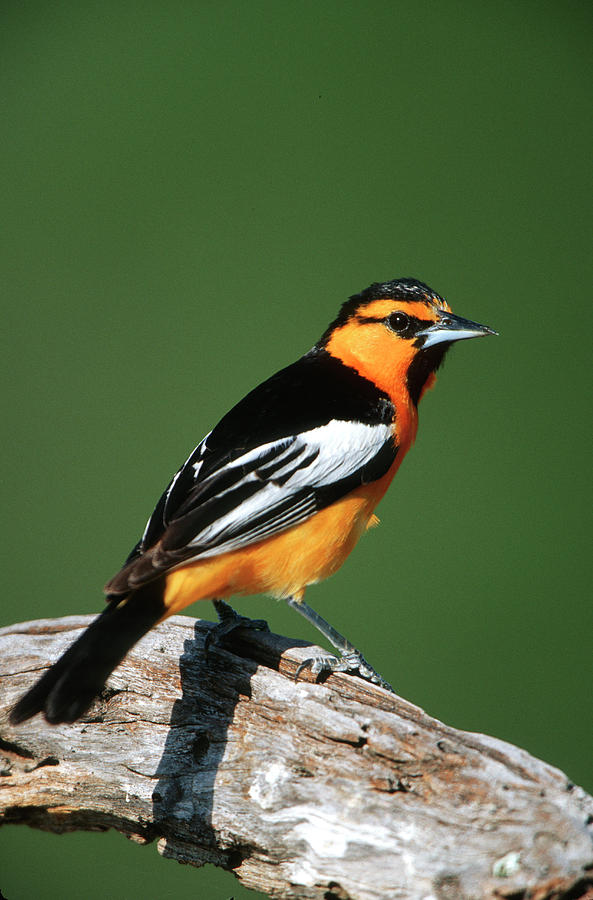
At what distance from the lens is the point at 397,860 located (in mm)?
2447

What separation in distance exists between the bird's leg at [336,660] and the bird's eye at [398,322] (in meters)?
1.24

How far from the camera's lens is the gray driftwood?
238cm

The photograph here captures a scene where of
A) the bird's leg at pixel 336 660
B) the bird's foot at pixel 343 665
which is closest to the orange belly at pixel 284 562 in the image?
the bird's leg at pixel 336 660

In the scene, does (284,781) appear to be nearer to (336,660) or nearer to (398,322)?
(336,660)

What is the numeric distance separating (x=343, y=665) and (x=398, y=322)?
1.47 m

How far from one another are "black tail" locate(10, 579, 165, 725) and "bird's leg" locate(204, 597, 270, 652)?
55cm

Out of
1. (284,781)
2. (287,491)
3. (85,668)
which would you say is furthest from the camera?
(287,491)

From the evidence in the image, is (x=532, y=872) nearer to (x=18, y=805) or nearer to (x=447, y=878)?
(x=447, y=878)

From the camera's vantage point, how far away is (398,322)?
3.60 metres

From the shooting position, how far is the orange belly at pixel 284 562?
9.38 feet

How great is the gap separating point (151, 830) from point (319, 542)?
3.89 feet

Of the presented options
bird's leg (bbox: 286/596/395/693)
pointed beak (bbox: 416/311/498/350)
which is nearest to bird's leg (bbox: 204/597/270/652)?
bird's leg (bbox: 286/596/395/693)

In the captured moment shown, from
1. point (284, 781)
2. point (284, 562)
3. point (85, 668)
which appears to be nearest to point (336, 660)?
point (284, 562)

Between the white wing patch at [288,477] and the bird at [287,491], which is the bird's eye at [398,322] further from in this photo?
the white wing patch at [288,477]
